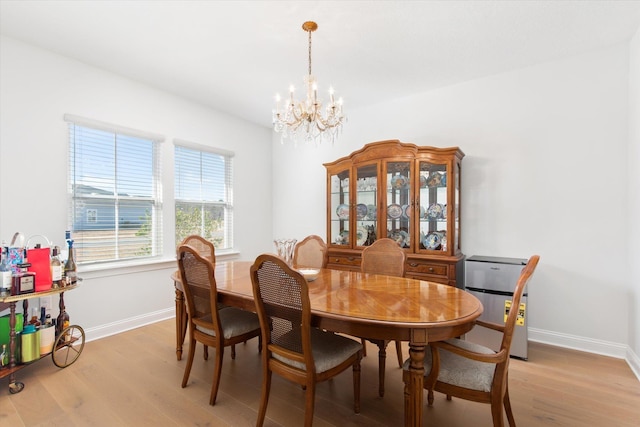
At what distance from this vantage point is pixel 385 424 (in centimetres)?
186

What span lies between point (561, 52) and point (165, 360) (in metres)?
4.50

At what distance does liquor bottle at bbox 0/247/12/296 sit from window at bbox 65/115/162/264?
0.83 metres

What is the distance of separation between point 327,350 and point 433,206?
215 centimetres

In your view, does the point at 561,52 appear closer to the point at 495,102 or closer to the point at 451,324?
the point at 495,102

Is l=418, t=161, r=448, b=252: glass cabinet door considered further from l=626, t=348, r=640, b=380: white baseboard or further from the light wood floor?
l=626, t=348, r=640, b=380: white baseboard

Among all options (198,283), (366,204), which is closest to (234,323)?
(198,283)

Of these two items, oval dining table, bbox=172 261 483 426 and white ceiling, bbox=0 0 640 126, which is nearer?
oval dining table, bbox=172 261 483 426

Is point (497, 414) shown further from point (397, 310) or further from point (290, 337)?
point (290, 337)

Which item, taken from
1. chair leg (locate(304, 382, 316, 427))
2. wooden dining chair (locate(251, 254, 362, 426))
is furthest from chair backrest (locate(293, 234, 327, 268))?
chair leg (locate(304, 382, 316, 427))

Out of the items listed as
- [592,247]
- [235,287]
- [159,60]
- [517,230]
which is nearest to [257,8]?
[159,60]

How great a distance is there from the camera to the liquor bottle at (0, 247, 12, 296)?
2211 millimetres

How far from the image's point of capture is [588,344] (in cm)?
287

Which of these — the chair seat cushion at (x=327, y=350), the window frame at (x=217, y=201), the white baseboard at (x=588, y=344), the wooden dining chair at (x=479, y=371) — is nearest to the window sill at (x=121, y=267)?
the window frame at (x=217, y=201)

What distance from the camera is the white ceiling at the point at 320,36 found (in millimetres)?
2266
